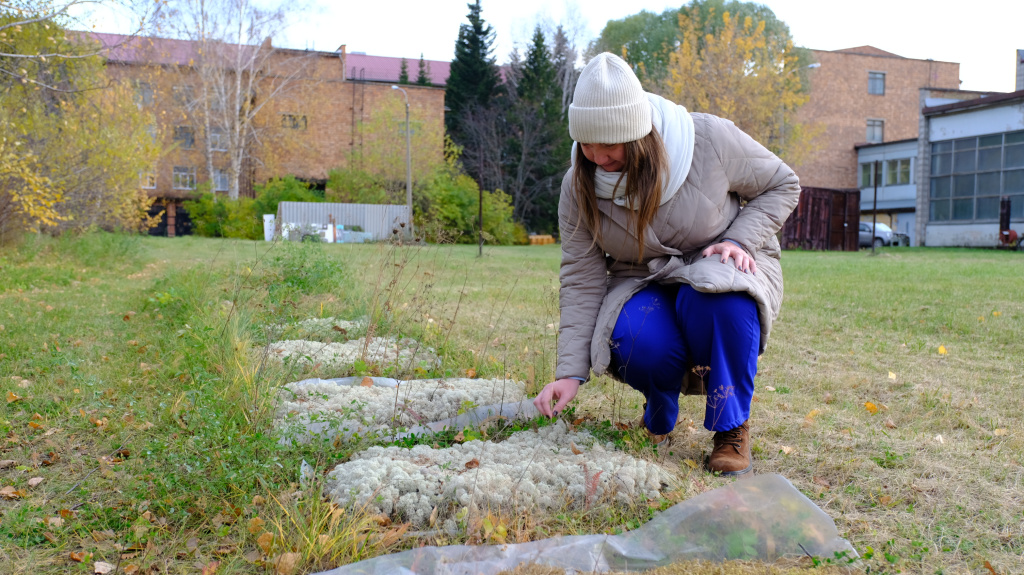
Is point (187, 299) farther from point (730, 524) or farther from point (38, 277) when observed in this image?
point (730, 524)

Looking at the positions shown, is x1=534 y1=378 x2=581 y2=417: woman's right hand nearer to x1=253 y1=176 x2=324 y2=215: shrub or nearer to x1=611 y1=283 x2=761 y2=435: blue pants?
x1=611 y1=283 x2=761 y2=435: blue pants

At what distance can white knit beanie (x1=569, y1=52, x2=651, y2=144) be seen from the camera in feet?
7.88

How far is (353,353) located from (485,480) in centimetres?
225

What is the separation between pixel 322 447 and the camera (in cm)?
272

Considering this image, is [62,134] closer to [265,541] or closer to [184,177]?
[265,541]

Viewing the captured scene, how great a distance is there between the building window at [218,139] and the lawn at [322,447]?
104 ft

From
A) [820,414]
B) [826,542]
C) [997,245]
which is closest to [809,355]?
[820,414]

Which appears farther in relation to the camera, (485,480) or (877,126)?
(877,126)

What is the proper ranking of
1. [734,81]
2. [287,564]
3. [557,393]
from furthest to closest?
[734,81]
[557,393]
[287,564]

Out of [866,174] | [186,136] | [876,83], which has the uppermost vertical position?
[876,83]

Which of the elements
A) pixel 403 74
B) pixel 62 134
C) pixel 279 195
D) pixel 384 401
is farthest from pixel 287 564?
pixel 403 74

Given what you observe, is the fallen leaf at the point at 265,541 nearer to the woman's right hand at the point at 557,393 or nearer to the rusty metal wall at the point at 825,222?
the woman's right hand at the point at 557,393

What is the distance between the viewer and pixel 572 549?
202cm

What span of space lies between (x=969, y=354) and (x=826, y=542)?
364 centimetres
